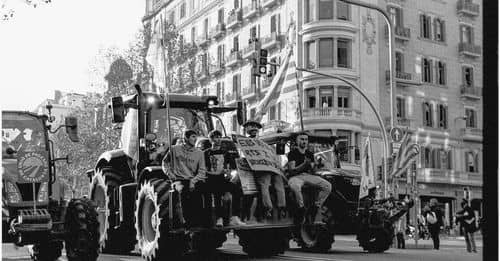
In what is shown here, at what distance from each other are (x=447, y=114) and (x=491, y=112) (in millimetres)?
21016

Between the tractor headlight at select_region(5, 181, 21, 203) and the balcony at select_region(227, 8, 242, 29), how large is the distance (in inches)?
1236

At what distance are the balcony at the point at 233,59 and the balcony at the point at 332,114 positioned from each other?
6751 mm

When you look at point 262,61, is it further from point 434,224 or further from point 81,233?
point 81,233

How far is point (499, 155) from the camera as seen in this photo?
10.1 feet

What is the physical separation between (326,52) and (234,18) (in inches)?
264

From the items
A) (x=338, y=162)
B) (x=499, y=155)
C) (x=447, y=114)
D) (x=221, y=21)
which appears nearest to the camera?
(x=499, y=155)

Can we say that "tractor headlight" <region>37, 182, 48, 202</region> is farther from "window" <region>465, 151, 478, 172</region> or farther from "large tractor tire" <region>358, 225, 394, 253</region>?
"large tractor tire" <region>358, 225, 394, 253</region>

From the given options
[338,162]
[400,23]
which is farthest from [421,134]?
[338,162]

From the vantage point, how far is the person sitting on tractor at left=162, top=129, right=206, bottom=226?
901 centimetres

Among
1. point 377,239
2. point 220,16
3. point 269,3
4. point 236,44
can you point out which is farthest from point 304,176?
point 220,16

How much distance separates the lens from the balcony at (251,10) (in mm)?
38344

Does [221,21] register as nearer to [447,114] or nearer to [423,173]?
[423,173]

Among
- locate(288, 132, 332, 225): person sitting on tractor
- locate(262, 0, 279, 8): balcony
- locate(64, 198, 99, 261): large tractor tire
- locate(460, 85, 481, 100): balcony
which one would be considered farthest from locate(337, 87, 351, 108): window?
locate(64, 198, 99, 261): large tractor tire

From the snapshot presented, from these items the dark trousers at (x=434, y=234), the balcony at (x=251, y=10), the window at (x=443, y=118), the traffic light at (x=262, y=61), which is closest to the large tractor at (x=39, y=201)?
the dark trousers at (x=434, y=234)
